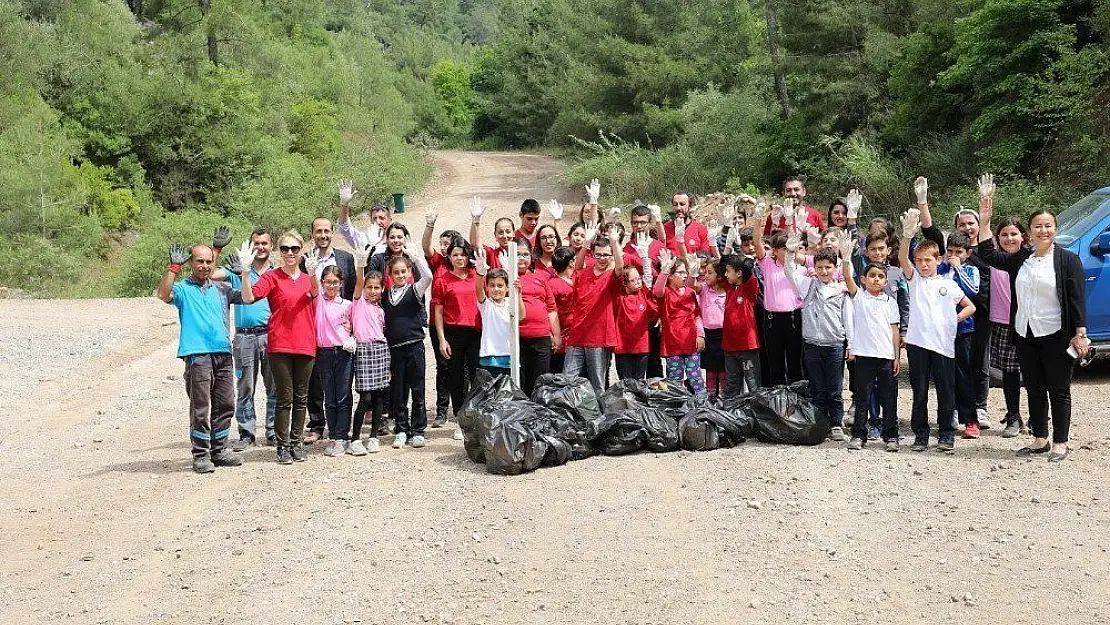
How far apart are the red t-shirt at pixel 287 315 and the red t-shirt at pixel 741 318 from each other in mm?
3470

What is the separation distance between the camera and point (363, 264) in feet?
33.6

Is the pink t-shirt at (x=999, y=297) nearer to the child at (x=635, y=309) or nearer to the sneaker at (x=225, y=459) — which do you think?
the child at (x=635, y=309)

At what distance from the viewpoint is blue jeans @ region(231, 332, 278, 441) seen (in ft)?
31.8

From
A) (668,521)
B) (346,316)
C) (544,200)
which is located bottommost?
(668,521)

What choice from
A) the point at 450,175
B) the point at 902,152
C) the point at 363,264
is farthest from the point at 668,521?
the point at 450,175

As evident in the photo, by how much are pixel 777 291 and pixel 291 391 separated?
13.6 ft

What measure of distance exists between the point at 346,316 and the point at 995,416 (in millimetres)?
5733

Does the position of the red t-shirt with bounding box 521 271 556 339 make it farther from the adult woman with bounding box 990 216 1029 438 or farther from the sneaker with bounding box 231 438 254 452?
the adult woman with bounding box 990 216 1029 438

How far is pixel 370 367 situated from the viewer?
9.38 metres

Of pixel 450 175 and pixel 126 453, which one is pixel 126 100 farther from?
pixel 126 453

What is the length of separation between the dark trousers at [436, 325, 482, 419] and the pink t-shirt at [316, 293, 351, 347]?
3.01ft

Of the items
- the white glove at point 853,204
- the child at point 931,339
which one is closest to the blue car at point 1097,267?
the white glove at point 853,204

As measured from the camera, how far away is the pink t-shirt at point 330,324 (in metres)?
9.32

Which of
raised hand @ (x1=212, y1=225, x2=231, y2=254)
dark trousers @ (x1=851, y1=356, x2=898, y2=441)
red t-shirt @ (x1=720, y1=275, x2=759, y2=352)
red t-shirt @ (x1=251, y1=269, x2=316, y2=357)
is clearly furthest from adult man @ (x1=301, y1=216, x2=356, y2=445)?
dark trousers @ (x1=851, y1=356, x2=898, y2=441)
